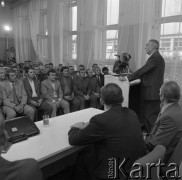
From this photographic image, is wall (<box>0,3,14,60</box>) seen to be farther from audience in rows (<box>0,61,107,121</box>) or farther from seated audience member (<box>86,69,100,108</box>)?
seated audience member (<box>86,69,100,108</box>)

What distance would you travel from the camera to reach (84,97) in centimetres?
392

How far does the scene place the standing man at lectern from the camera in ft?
10.2

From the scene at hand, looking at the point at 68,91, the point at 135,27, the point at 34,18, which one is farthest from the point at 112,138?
the point at 34,18

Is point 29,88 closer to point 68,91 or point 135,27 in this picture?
point 68,91

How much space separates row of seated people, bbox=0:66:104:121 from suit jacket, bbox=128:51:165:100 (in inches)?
43.8

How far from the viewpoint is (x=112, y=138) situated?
4.36 ft

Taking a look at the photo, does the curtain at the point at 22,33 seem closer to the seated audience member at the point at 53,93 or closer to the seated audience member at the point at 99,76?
the seated audience member at the point at 99,76

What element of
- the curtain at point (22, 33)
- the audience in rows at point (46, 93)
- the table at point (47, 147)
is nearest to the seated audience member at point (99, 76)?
the audience in rows at point (46, 93)

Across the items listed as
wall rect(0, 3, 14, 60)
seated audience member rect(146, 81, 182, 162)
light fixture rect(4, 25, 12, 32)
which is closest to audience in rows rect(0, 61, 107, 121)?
seated audience member rect(146, 81, 182, 162)

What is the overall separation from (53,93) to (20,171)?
9.47 feet

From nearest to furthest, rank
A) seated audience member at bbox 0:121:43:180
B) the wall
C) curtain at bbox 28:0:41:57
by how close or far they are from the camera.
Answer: seated audience member at bbox 0:121:43:180
curtain at bbox 28:0:41:57
the wall

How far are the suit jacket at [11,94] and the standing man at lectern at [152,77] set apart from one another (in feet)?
5.55

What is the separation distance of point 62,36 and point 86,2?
1.42 m

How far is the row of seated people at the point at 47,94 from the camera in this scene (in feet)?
10.3
